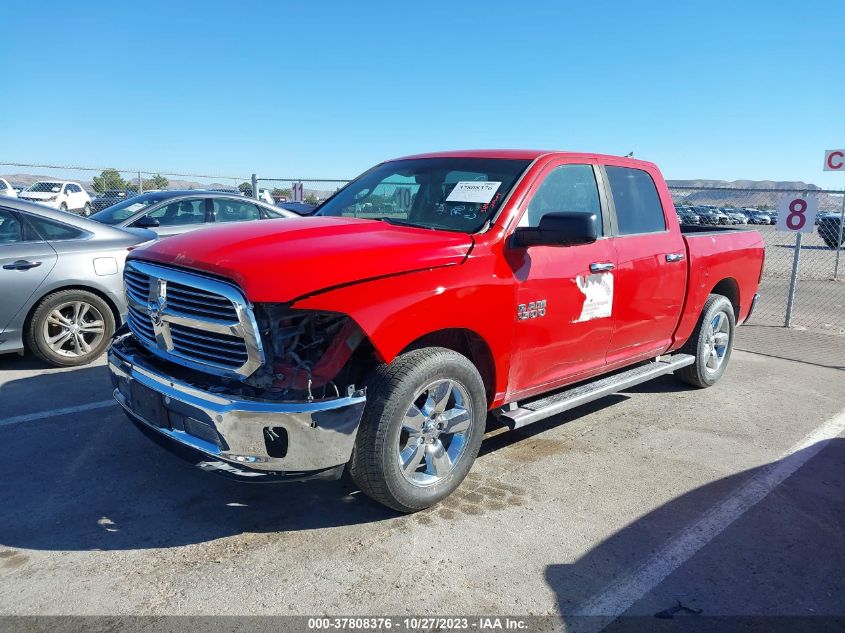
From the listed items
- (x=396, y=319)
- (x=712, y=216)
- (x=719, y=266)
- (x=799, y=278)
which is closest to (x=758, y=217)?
(x=712, y=216)

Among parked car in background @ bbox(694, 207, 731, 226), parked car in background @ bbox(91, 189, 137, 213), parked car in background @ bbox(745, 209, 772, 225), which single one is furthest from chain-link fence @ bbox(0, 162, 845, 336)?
parked car in background @ bbox(745, 209, 772, 225)

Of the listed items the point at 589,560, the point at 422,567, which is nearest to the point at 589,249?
the point at 589,560

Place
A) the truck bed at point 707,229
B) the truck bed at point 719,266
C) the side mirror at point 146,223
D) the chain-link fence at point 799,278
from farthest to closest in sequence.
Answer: the chain-link fence at point 799,278 < the side mirror at point 146,223 < the truck bed at point 707,229 < the truck bed at point 719,266

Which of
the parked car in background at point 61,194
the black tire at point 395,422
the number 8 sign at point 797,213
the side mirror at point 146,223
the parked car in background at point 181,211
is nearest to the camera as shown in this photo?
the black tire at point 395,422

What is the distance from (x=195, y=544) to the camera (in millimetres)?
3227

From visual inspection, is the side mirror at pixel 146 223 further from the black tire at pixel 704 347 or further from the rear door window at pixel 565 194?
the black tire at pixel 704 347

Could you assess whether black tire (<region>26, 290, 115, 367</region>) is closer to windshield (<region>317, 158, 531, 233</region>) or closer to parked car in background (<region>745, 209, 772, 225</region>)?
windshield (<region>317, 158, 531, 233</region>)

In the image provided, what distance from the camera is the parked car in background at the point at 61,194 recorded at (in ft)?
85.5

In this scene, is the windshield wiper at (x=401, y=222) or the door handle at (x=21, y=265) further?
the door handle at (x=21, y=265)

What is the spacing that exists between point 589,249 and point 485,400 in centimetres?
134

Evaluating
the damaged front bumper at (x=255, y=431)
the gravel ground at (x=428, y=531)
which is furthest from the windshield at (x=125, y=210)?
the damaged front bumper at (x=255, y=431)

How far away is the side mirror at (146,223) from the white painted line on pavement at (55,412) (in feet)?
12.7

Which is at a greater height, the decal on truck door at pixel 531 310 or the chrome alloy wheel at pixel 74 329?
the decal on truck door at pixel 531 310

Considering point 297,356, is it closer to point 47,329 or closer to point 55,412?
point 55,412
